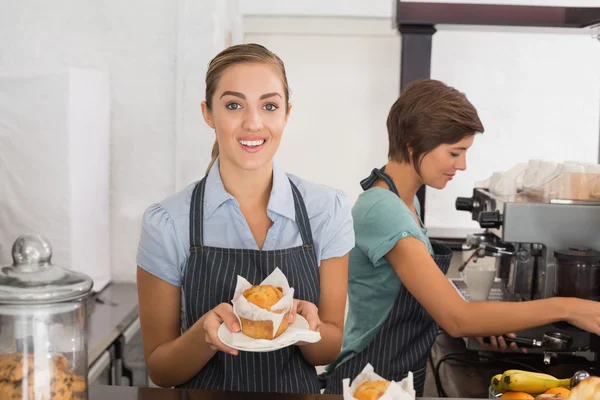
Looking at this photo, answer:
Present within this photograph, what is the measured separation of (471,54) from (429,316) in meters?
2.47

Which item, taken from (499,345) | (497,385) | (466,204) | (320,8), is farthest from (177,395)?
(320,8)

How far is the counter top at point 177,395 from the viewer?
1.28 m

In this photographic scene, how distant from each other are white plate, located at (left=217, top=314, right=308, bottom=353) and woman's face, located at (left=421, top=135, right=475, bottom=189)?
3.07ft

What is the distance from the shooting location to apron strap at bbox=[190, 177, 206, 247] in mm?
1631

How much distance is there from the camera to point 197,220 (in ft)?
5.39

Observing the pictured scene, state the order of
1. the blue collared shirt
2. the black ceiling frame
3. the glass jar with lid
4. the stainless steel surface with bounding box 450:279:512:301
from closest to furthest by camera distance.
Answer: the glass jar with lid < the blue collared shirt < the stainless steel surface with bounding box 450:279:512:301 < the black ceiling frame

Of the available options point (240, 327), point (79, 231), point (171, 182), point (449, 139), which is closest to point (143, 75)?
point (171, 182)

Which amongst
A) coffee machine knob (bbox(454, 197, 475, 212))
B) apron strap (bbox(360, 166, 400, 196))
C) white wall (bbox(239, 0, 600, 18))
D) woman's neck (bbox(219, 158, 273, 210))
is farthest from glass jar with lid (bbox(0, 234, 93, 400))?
white wall (bbox(239, 0, 600, 18))

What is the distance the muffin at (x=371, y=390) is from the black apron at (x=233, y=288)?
52 centimetres

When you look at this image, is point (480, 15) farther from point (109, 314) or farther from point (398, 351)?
point (109, 314)

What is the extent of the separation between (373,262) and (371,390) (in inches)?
36.3

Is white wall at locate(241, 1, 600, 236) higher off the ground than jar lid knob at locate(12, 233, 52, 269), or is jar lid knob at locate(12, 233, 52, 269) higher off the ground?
white wall at locate(241, 1, 600, 236)

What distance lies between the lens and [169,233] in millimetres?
1618

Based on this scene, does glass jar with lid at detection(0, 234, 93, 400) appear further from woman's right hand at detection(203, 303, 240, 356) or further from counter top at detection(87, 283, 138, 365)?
counter top at detection(87, 283, 138, 365)
